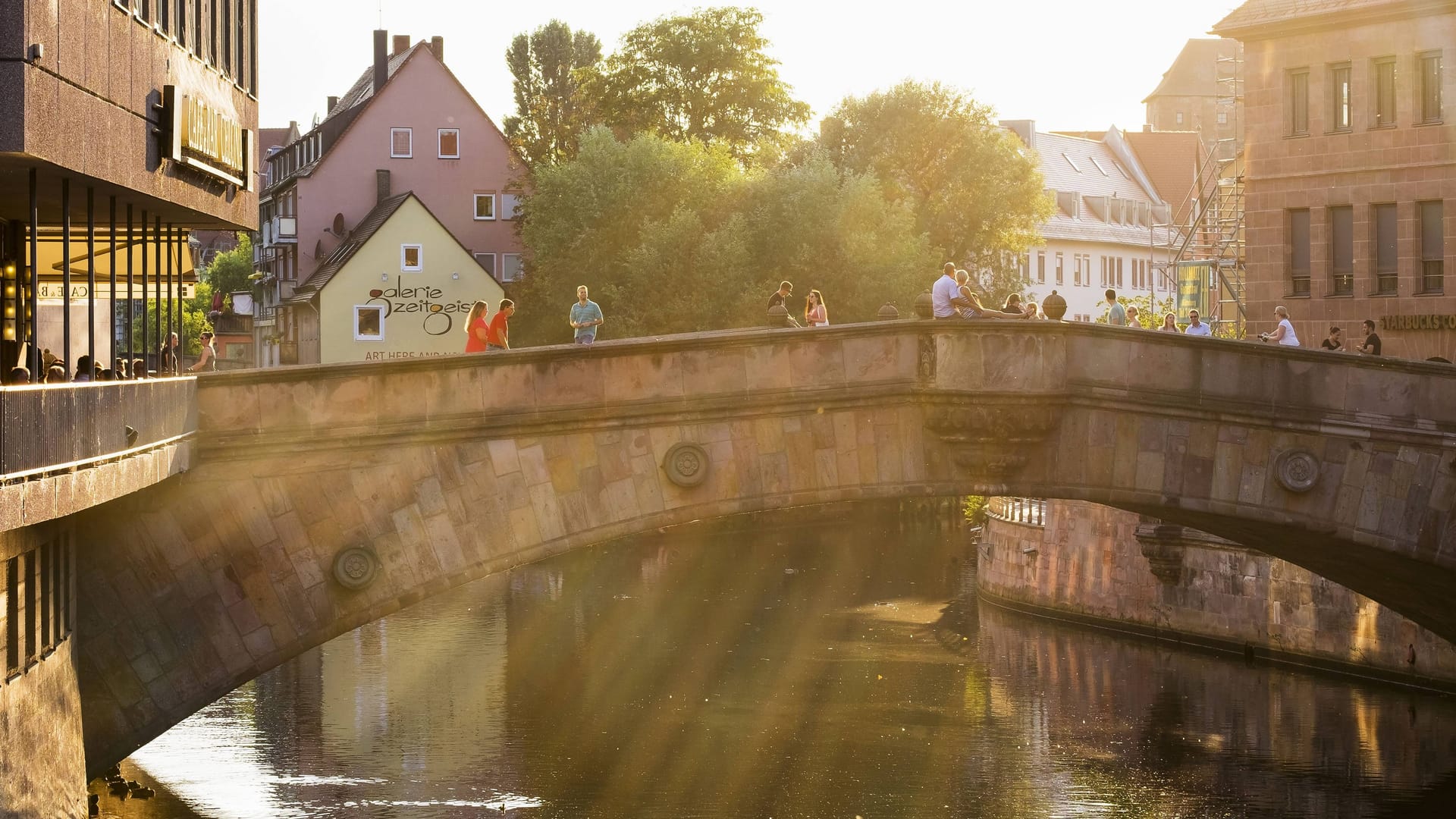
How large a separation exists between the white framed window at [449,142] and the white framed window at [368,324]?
6.70m

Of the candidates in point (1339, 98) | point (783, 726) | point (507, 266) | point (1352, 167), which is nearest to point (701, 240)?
point (1339, 98)

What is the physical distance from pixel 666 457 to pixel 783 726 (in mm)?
9471

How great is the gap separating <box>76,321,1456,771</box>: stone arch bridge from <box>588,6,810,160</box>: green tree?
131 ft

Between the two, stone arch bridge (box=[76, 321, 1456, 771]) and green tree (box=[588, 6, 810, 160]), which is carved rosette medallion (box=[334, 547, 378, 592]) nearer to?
stone arch bridge (box=[76, 321, 1456, 771])

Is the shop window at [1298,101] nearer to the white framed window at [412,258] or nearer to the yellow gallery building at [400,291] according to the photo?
the yellow gallery building at [400,291]

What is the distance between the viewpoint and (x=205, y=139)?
902 inches

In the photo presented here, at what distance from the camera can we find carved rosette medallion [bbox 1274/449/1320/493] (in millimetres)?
23219

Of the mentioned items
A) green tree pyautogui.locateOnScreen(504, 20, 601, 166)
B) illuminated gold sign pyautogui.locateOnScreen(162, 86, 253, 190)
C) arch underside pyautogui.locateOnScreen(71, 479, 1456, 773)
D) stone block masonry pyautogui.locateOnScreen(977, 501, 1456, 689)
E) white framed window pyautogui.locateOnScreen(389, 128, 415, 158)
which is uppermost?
green tree pyautogui.locateOnScreen(504, 20, 601, 166)

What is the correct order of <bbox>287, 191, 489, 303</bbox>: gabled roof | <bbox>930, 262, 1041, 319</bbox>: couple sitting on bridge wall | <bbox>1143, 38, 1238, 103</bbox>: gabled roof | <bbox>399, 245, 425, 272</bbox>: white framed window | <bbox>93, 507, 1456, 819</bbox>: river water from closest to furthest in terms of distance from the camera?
<bbox>930, 262, 1041, 319</bbox>: couple sitting on bridge wall → <bbox>93, 507, 1456, 819</bbox>: river water → <bbox>287, 191, 489, 303</bbox>: gabled roof → <bbox>399, 245, 425, 272</bbox>: white framed window → <bbox>1143, 38, 1238, 103</bbox>: gabled roof

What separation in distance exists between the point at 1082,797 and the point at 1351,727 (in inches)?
246

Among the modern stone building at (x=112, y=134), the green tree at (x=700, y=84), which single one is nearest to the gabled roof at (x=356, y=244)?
the green tree at (x=700, y=84)

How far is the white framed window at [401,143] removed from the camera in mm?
71938

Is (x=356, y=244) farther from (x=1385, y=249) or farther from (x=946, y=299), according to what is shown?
(x=946, y=299)

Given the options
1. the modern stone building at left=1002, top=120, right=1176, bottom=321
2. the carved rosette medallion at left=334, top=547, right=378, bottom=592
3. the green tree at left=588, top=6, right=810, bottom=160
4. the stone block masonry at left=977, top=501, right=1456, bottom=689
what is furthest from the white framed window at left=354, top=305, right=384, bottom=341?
the carved rosette medallion at left=334, top=547, right=378, bottom=592
